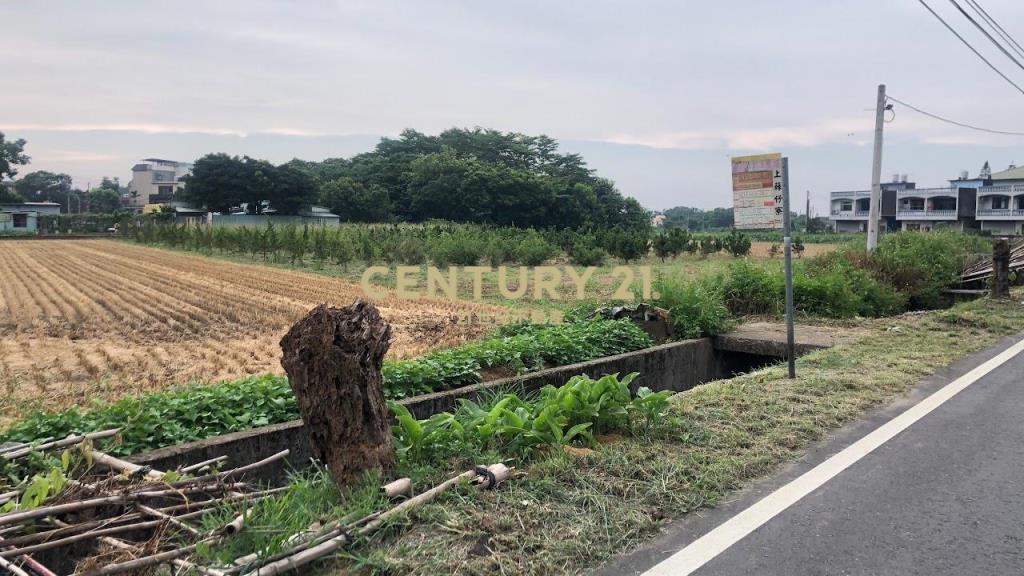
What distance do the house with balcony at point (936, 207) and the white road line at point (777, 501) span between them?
60914 mm

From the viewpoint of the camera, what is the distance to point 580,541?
9.71 ft

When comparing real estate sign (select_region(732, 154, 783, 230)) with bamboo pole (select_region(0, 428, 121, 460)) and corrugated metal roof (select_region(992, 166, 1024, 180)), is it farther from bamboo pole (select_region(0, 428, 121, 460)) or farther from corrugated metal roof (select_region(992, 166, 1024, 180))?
corrugated metal roof (select_region(992, 166, 1024, 180))

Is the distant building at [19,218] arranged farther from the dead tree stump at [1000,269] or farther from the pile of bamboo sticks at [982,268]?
the dead tree stump at [1000,269]

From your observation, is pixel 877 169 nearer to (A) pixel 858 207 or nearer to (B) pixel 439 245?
(B) pixel 439 245

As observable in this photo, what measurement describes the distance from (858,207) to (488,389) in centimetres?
7186

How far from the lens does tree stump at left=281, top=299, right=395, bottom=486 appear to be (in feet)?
11.1

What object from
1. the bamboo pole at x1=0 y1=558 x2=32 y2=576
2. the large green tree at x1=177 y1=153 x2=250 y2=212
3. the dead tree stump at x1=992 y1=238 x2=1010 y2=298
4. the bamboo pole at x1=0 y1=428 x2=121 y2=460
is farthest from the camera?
the large green tree at x1=177 y1=153 x2=250 y2=212

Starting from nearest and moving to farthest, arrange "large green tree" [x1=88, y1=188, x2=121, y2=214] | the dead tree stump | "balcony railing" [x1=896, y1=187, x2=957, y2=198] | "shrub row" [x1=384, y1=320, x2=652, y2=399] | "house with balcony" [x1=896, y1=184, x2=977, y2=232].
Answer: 1. "shrub row" [x1=384, y1=320, x2=652, y2=399]
2. the dead tree stump
3. "house with balcony" [x1=896, y1=184, x2=977, y2=232]
4. "balcony railing" [x1=896, y1=187, x2=957, y2=198]
5. "large green tree" [x1=88, y1=188, x2=121, y2=214]

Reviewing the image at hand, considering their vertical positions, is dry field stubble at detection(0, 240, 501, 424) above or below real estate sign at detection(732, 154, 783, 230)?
below

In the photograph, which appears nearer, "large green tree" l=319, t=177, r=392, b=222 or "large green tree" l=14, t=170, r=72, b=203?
"large green tree" l=319, t=177, r=392, b=222

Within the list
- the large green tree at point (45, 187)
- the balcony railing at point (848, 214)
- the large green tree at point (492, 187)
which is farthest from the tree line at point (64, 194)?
the balcony railing at point (848, 214)

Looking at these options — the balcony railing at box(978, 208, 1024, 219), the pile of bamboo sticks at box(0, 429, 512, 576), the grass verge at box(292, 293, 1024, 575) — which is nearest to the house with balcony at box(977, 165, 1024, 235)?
the balcony railing at box(978, 208, 1024, 219)

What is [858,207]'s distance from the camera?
6819 centimetres

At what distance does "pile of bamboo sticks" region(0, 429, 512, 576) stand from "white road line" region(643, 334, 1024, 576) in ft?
3.28
